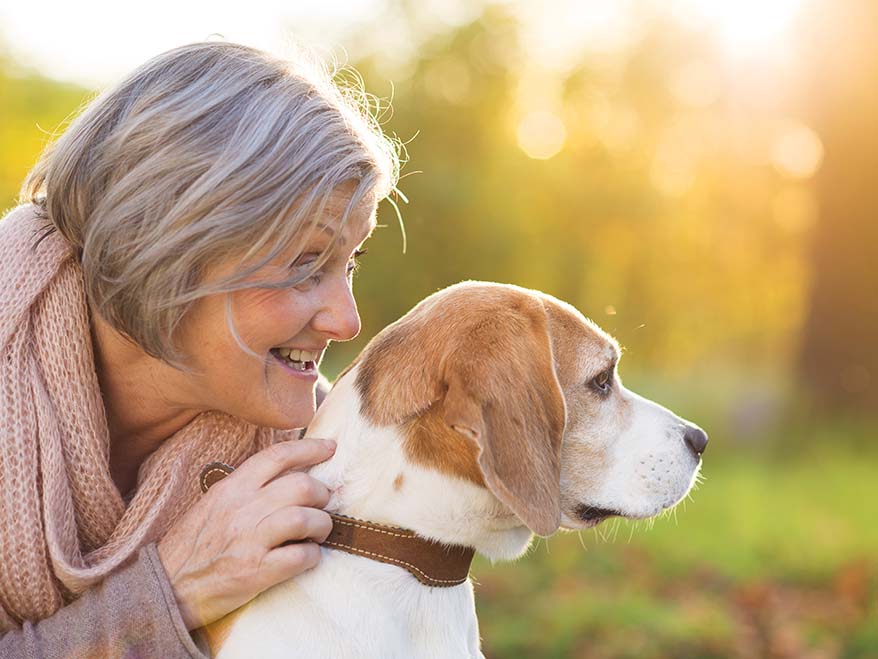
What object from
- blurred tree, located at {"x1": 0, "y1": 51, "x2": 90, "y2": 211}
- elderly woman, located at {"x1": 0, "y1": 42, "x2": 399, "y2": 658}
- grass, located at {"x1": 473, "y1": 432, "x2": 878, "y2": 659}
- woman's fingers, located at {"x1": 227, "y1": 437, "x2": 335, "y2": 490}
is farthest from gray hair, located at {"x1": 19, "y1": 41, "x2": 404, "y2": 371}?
blurred tree, located at {"x1": 0, "y1": 51, "x2": 90, "y2": 211}

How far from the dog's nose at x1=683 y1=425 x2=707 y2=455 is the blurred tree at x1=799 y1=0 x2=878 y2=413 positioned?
790 cm

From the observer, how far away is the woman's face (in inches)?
94.7

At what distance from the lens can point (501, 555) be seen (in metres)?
2.46

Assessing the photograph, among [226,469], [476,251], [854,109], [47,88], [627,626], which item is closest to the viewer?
[226,469]

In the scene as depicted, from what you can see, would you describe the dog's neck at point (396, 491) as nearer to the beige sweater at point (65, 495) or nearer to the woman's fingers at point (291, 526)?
the woman's fingers at point (291, 526)

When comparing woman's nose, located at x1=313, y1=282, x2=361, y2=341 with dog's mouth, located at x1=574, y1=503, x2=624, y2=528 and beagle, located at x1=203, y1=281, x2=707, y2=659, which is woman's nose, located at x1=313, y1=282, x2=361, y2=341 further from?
dog's mouth, located at x1=574, y1=503, x2=624, y2=528

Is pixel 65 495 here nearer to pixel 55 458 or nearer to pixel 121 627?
pixel 55 458

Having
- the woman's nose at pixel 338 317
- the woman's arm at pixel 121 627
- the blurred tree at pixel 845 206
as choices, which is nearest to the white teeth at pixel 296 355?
the woman's nose at pixel 338 317

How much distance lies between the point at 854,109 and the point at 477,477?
30.3ft

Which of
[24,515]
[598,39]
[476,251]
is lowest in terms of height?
[476,251]

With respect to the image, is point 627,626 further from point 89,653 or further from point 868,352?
point 868,352

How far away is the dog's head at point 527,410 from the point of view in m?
2.23

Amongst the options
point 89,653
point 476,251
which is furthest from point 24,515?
point 476,251

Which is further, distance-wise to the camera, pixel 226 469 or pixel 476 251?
pixel 476 251
